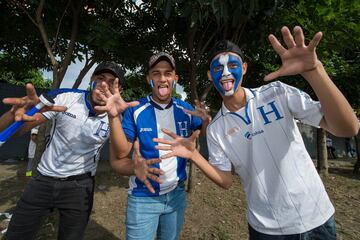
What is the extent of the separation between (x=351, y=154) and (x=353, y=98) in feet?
45.0

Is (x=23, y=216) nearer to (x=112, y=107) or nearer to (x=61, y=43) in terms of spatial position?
(x=112, y=107)

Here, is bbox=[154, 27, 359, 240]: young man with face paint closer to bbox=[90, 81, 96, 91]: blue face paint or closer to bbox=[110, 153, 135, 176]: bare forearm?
bbox=[110, 153, 135, 176]: bare forearm

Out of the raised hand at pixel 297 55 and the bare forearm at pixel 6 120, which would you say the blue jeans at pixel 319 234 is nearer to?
the raised hand at pixel 297 55

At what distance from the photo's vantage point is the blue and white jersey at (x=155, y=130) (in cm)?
255

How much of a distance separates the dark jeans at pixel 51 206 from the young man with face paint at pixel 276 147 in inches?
54.9

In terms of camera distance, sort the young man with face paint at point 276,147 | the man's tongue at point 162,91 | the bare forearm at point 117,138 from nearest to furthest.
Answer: the young man with face paint at point 276,147 < the bare forearm at point 117,138 < the man's tongue at point 162,91

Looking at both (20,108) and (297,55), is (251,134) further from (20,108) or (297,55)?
(20,108)

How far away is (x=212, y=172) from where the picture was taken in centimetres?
215

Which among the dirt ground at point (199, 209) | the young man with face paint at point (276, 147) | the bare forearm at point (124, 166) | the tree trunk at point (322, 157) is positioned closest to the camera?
the young man with face paint at point (276, 147)

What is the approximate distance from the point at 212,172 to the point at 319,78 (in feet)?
3.29

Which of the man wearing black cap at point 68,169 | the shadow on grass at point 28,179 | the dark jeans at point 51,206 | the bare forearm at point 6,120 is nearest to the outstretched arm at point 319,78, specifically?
the man wearing black cap at point 68,169

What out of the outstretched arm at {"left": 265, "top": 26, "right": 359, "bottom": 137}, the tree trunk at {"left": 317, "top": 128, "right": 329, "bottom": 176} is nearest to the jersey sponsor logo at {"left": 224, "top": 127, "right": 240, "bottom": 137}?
the outstretched arm at {"left": 265, "top": 26, "right": 359, "bottom": 137}

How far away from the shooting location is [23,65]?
714 cm

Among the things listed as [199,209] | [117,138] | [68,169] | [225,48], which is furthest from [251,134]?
[199,209]
